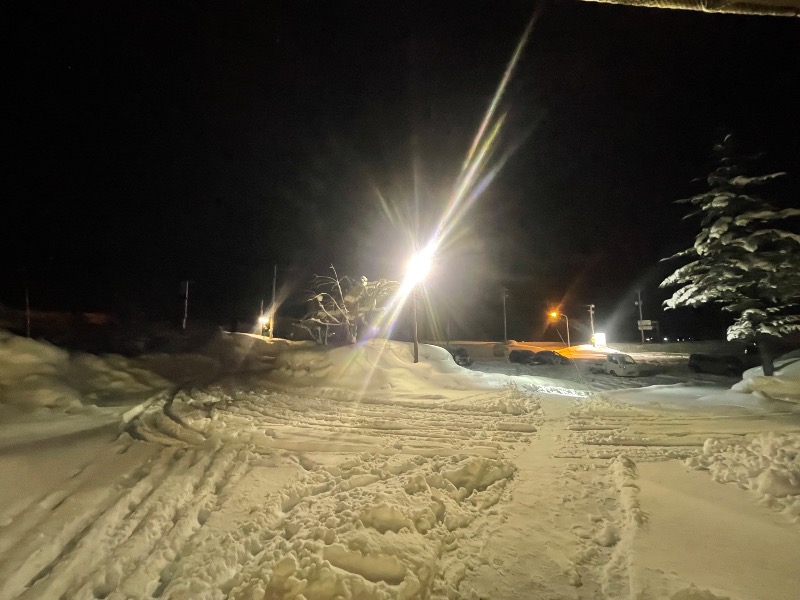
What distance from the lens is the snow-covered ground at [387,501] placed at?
3.49 m

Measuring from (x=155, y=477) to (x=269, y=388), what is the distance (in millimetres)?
7518

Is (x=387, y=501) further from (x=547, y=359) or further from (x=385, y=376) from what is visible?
(x=547, y=359)

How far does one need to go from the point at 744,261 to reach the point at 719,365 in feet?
37.8

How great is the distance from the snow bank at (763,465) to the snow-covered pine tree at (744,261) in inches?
360

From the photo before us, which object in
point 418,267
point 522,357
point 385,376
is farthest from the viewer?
point 522,357

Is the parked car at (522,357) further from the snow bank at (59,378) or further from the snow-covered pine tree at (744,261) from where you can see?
the snow bank at (59,378)

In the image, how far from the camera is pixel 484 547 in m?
4.00

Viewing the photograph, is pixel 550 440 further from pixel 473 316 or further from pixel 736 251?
pixel 473 316

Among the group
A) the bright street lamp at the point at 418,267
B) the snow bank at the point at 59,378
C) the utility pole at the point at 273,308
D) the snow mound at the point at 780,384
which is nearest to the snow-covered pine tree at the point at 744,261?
the snow mound at the point at 780,384

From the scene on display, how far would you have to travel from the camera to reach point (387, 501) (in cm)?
463

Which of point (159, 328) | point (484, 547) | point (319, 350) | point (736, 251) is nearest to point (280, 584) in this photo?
point (484, 547)

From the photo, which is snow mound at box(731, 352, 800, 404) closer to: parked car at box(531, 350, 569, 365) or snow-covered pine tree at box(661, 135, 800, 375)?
snow-covered pine tree at box(661, 135, 800, 375)

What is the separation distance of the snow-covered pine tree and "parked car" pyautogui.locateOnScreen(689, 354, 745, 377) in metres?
9.73

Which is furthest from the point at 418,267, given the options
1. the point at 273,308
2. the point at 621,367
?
the point at 273,308
